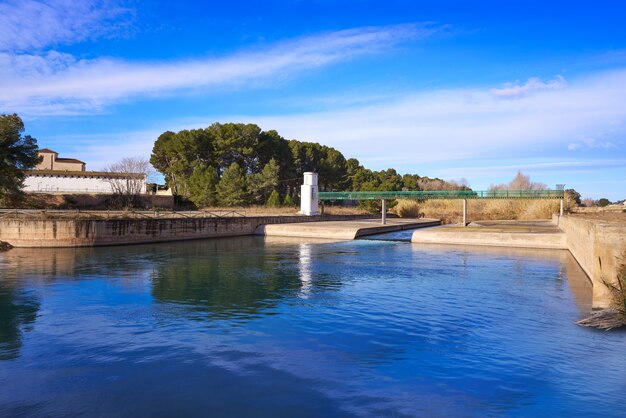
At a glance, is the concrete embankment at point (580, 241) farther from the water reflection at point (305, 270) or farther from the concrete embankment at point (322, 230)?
the water reflection at point (305, 270)

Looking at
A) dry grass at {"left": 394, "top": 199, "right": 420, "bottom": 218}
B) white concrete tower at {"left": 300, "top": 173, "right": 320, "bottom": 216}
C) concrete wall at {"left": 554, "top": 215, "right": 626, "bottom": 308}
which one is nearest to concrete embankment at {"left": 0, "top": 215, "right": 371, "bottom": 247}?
white concrete tower at {"left": 300, "top": 173, "right": 320, "bottom": 216}

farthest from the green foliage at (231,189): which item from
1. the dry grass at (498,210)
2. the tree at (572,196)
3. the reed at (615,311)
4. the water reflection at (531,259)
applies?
the reed at (615,311)

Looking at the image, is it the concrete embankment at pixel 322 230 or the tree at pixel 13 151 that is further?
the concrete embankment at pixel 322 230

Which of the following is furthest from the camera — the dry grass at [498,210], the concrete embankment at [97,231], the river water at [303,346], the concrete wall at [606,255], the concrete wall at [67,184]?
the dry grass at [498,210]

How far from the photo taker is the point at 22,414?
22.7 feet

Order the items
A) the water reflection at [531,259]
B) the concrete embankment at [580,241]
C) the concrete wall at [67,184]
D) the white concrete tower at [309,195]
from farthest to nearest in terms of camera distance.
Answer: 1. the concrete wall at [67,184]
2. the white concrete tower at [309,195]
3. the water reflection at [531,259]
4. the concrete embankment at [580,241]

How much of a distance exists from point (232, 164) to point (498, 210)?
1407 inches

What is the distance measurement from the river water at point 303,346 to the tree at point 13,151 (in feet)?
61.7

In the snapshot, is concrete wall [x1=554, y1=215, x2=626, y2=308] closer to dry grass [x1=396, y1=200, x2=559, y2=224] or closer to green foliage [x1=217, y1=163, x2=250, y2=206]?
green foliage [x1=217, y1=163, x2=250, y2=206]

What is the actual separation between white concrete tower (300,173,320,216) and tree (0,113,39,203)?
2771cm

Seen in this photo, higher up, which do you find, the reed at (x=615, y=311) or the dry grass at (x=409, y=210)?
the dry grass at (x=409, y=210)

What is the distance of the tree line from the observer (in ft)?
193

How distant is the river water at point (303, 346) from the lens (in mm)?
7480

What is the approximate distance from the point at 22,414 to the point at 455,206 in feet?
223
